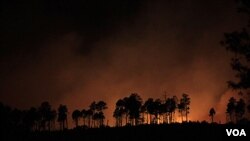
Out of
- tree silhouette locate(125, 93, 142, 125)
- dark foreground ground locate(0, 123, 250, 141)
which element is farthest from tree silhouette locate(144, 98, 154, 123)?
dark foreground ground locate(0, 123, 250, 141)

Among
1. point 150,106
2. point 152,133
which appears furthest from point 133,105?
point 152,133

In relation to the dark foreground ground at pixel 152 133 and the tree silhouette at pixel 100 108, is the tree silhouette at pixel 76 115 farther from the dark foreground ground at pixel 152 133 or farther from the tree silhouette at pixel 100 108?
the dark foreground ground at pixel 152 133

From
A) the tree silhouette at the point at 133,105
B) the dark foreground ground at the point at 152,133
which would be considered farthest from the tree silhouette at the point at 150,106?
the dark foreground ground at the point at 152,133

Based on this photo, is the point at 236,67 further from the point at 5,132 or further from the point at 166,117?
the point at 166,117

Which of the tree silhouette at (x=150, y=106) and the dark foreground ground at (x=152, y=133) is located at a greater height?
the tree silhouette at (x=150, y=106)

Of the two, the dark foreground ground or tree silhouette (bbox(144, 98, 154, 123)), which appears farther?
tree silhouette (bbox(144, 98, 154, 123))

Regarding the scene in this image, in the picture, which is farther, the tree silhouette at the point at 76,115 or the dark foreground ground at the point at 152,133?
the tree silhouette at the point at 76,115

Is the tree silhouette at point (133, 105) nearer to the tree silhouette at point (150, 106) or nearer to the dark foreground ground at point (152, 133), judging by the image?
the tree silhouette at point (150, 106)

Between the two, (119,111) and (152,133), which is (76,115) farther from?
(152,133)

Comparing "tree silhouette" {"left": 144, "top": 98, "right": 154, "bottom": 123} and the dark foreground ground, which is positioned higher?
"tree silhouette" {"left": 144, "top": 98, "right": 154, "bottom": 123}

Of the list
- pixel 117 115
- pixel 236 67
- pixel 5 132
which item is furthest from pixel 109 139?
pixel 117 115

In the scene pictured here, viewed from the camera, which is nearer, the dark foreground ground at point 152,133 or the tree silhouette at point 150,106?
the dark foreground ground at point 152,133

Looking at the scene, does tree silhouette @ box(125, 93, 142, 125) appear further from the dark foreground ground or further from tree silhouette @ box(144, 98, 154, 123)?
the dark foreground ground

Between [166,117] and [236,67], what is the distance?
474 ft
